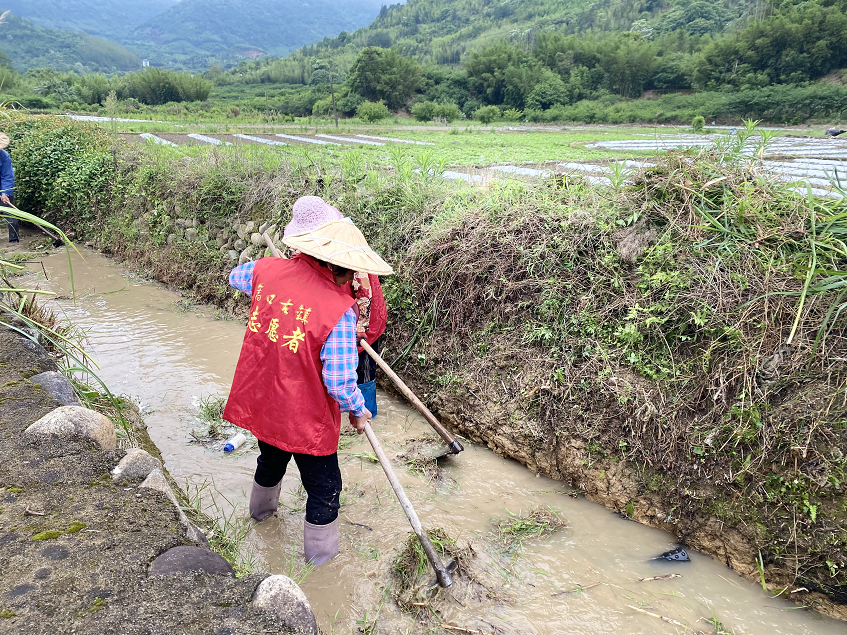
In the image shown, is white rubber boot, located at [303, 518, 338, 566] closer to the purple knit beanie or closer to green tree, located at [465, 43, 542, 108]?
Answer: the purple knit beanie

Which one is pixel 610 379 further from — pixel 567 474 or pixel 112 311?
pixel 112 311

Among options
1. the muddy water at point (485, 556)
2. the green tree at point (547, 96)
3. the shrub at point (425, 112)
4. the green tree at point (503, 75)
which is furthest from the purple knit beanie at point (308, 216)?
the green tree at point (503, 75)

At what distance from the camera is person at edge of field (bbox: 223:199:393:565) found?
212 centimetres

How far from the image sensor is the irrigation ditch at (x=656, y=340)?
2562 mm

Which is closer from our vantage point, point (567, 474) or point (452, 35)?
point (567, 474)

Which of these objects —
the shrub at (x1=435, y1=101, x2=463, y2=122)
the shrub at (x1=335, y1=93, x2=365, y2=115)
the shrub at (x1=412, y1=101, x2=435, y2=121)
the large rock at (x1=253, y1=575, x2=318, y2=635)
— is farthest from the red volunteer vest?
the shrub at (x1=335, y1=93, x2=365, y2=115)

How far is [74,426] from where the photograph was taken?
83.4 inches

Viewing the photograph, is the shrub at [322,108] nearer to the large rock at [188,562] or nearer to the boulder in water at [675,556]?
the boulder in water at [675,556]

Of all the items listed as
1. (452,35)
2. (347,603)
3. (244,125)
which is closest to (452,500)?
(347,603)

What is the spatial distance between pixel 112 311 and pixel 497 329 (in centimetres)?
458

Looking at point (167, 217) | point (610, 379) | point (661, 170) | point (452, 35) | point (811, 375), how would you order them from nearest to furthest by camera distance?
point (811, 375)
point (610, 379)
point (661, 170)
point (167, 217)
point (452, 35)

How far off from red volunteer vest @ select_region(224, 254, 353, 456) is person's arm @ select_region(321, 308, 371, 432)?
0.11ft

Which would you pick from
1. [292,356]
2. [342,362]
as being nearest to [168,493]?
[292,356]

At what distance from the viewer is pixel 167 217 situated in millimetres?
6816
